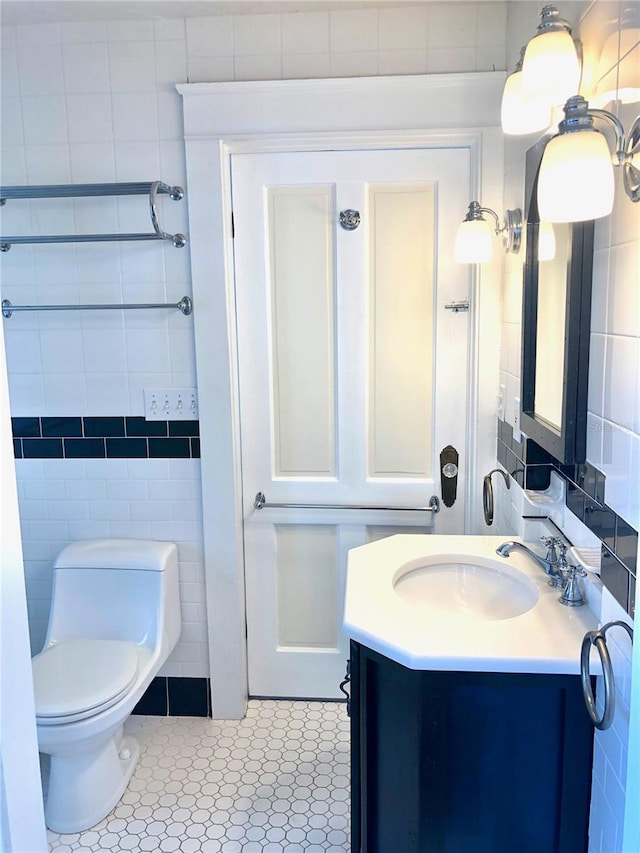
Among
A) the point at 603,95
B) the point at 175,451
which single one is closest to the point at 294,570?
the point at 175,451

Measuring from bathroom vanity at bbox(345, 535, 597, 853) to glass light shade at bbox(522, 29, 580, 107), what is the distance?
99 centimetres

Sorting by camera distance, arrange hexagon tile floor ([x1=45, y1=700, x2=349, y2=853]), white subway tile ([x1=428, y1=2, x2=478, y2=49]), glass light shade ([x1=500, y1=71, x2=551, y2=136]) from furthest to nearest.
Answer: white subway tile ([x1=428, y1=2, x2=478, y2=49]), hexagon tile floor ([x1=45, y1=700, x2=349, y2=853]), glass light shade ([x1=500, y1=71, x2=551, y2=136])

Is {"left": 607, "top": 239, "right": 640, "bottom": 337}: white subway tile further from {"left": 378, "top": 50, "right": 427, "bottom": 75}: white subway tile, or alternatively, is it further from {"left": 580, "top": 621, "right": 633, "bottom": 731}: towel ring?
{"left": 378, "top": 50, "right": 427, "bottom": 75}: white subway tile

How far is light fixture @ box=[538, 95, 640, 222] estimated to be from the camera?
99 centimetres

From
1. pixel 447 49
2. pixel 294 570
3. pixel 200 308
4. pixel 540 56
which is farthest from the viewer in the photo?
pixel 294 570

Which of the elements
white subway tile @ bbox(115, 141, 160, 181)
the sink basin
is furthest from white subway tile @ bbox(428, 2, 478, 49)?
the sink basin

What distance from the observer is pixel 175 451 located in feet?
7.51

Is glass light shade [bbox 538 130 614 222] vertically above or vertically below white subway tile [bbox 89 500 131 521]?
above

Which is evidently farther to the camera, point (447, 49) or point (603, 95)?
point (447, 49)

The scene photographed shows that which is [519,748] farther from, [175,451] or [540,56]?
[175,451]

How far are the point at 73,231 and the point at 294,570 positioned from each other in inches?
54.3

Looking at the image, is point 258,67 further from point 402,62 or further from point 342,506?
point 342,506

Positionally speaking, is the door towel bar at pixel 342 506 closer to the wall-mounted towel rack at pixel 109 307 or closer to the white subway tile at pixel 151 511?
the white subway tile at pixel 151 511

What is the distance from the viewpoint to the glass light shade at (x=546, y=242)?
1486mm
